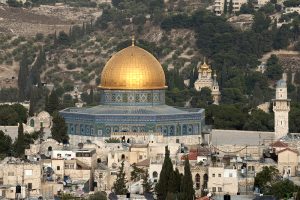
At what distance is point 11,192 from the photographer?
6184 centimetres

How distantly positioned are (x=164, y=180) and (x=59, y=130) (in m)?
16.5

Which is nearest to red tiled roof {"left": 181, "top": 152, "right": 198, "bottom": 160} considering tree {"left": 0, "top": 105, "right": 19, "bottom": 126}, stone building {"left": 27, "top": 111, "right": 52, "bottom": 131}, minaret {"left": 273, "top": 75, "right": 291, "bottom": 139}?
minaret {"left": 273, "top": 75, "right": 291, "bottom": 139}

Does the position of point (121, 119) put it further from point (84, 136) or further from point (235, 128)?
point (235, 128)

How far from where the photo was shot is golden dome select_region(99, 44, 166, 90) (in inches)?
3125

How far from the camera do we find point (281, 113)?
79.8 m

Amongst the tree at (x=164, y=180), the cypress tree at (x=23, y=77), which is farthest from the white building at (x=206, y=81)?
the tree at (x=164, y=180)

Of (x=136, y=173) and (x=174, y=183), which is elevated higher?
(x=174, y=183)

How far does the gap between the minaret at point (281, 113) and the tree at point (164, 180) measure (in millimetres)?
17188

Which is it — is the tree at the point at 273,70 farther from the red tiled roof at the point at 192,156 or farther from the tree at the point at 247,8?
the red tiled roof at the point at 192,156

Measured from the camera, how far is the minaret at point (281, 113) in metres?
79.4

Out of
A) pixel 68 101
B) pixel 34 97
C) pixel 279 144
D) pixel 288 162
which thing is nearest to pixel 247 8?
pixel 34 97

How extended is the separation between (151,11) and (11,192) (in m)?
76.4

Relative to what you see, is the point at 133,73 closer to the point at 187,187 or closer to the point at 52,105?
the point at 52,105

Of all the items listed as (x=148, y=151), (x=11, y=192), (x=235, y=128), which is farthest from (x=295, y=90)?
(x=11, y=192)
